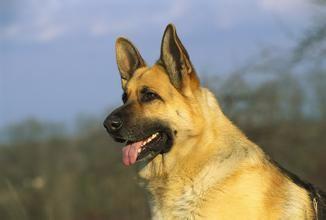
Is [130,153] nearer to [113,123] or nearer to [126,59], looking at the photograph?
[113,123]

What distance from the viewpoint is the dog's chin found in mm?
6086

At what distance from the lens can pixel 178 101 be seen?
20.0ft

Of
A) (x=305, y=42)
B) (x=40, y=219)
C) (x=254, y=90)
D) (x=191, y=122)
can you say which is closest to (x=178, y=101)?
(x=191, y=122)

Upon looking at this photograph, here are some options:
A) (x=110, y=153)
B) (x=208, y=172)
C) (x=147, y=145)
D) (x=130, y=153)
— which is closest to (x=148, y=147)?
(x=147, y=145)

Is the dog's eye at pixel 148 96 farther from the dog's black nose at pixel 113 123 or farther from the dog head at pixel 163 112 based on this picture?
the dog's black nose at pixel 113 123

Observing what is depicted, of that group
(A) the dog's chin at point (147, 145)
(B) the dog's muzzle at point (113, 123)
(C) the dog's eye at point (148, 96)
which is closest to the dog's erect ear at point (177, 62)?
(C) the dog's eye at point (148, 96)

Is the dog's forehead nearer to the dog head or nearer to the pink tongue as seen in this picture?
the dog head

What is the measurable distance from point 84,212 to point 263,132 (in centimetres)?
1041

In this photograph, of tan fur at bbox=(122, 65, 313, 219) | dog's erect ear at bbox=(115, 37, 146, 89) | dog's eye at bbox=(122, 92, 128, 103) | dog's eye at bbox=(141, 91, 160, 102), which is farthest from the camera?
dog's erect ear at bbox=(115, 37, 146, 89)

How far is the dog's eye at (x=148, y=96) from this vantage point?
6.19m

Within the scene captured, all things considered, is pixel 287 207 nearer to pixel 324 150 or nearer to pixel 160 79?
pixel 160 79

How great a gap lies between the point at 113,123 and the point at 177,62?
88 centimetres

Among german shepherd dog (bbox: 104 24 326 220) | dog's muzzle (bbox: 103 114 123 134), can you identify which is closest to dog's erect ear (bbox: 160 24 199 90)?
german shepherd dog (bbox: 104 24 326 220)

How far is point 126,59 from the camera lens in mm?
6988
